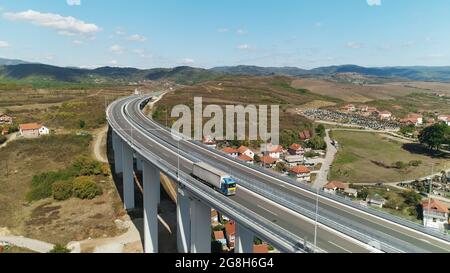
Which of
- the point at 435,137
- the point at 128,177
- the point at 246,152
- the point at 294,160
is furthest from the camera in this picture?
the point at 435,137

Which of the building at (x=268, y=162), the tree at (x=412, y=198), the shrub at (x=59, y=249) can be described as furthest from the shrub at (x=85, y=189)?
the tree at (x=412, y=198)

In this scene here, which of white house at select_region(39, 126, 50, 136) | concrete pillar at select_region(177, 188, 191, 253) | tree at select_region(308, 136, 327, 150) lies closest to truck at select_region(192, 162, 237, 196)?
concrete pillar at select_region(177, 188, 191, 253)

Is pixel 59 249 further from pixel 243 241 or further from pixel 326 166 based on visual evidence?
pixel 326 166

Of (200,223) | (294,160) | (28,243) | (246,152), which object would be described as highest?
(200,223)

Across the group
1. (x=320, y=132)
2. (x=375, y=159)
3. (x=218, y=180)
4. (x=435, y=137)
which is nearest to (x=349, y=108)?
(x=320, y=132)

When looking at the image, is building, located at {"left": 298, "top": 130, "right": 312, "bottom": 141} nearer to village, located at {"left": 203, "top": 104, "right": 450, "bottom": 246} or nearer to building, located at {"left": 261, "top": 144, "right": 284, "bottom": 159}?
village, located at {"left": 203, "top": 104, "right": 450, "bottom": 246}

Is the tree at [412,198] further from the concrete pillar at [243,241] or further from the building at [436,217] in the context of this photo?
the concrete pillar at [243,241]
